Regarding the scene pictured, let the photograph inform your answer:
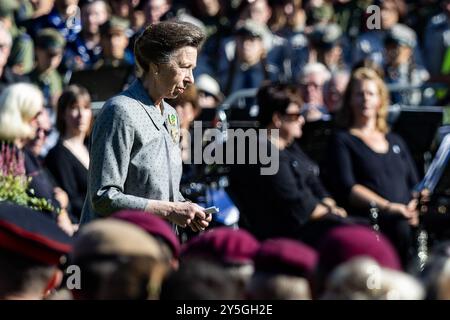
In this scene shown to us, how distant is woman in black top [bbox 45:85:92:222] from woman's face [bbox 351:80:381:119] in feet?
6.73

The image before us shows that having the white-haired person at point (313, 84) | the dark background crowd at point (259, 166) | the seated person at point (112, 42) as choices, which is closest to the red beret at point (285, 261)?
the dark background crowd at point (259, 166)

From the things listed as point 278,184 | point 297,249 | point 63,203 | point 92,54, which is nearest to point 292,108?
point 278,184

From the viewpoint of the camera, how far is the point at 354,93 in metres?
9.85

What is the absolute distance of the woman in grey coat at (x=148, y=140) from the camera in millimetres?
5621

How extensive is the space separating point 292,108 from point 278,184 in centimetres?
69

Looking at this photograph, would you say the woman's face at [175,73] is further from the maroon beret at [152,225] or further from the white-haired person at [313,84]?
the white-haired person at [313,84]

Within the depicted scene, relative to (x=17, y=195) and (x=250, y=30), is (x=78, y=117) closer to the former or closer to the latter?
(x=17, y=195)

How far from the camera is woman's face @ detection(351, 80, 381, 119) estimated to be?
9.75m

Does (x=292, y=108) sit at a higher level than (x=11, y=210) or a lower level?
lower

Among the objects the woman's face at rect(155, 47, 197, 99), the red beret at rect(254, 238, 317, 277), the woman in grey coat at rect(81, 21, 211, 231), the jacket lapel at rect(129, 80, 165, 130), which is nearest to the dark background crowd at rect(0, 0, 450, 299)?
the red beret at rect(254, 238, 317, 277)

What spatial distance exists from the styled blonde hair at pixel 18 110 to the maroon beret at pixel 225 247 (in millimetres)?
4068

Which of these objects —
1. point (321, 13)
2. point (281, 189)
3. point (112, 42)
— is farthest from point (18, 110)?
point (321, 13)

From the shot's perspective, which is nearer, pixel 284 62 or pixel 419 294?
pixel 419 294
